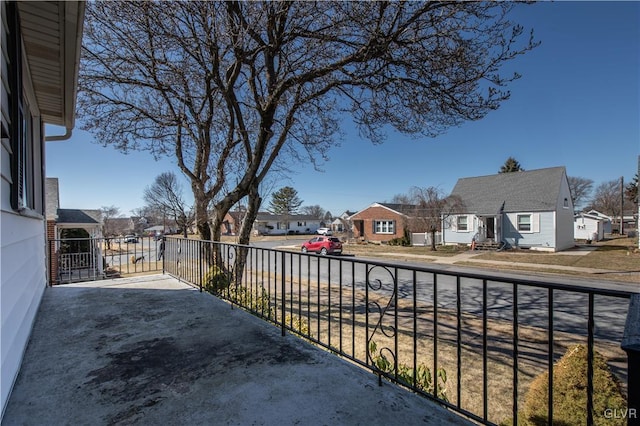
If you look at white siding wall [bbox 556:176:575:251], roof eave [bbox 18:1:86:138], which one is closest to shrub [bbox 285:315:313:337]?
roof eave [bbox 18:1:86:138]

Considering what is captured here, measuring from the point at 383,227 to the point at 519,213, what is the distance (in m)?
10.4

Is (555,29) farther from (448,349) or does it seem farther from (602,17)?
(448,349)

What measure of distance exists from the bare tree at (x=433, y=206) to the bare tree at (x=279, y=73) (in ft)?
46.0

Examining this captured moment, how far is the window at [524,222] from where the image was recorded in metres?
18.2

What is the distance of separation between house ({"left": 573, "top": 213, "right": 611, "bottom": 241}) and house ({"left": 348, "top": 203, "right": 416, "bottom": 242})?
13.5 meters

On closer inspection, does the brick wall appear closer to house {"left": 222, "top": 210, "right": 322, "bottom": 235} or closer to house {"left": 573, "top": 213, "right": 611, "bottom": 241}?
house {"left": 573, "top": 213, "right": 611, "bottom": 241}

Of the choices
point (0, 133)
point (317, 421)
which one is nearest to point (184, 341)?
point (317, 421)

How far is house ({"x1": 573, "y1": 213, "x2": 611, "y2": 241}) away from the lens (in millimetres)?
24798

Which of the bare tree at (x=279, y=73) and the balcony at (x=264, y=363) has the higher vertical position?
the bare tree at (x=279, y=73)

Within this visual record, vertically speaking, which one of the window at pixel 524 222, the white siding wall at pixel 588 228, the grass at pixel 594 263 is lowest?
the grass at pixel 594 263

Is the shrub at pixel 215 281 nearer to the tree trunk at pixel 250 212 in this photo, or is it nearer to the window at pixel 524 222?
the tree trunk at pixel 250 212

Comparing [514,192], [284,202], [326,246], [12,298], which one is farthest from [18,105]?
[284,202]

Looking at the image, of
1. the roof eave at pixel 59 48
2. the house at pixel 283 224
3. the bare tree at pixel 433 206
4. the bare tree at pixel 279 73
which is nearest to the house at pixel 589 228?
the bare tree at pixel 433 206

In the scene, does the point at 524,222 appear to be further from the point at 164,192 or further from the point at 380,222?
the point at 164,192
